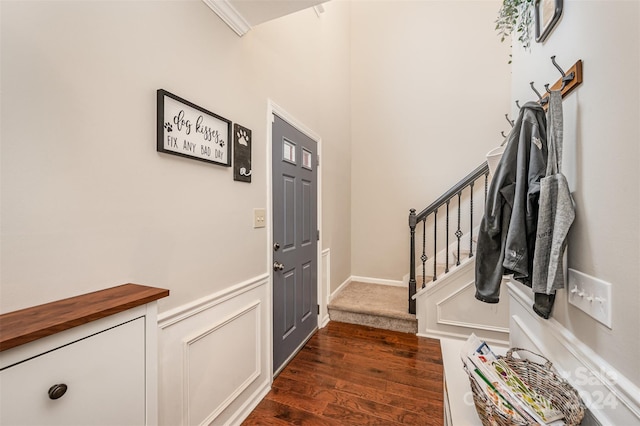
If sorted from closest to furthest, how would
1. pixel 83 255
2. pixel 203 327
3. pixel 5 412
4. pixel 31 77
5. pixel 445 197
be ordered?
pixel 5 412, pixel 31 77, pixel 83 255, pixel 203 327, pixel 445 197

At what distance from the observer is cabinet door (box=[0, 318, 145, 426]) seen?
59cm

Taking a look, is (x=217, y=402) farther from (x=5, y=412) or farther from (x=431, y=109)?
(x=431, y=109)

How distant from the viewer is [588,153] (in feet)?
2.75

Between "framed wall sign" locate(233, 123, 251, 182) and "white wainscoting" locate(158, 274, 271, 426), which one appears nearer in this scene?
"white wainscoting" locate(158, 274, 271, 426)

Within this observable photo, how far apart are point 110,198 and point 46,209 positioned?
0.18 meters

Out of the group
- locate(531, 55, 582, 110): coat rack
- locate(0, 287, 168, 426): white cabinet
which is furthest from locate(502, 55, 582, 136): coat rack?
locate(0, 287, 168, 426): white cabinet

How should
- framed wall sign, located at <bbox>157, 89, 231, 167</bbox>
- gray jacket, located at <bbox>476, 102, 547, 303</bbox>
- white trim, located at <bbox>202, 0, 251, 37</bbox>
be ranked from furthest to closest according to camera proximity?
white trim, located at <bbox>202, 0, 251, 37</bbox> < framed wall sign, located at <bbox>157, 89, 231, 167</bbox> < gray jacket, located at <bbox>476, 102, 547, 303</bbox>

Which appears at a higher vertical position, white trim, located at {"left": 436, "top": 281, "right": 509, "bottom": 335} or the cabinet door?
the cabinet door

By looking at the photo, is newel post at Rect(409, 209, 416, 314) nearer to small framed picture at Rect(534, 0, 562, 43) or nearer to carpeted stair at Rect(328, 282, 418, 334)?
carpeted stair at Rect(328, 282, 418, 334)

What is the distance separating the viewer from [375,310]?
294 centimetres

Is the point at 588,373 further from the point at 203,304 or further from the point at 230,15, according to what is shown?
the point at 230,15

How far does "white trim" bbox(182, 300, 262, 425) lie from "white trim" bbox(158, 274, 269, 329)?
11cm

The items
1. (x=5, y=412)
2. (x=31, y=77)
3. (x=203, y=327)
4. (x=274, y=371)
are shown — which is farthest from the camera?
(x=274, y=371)

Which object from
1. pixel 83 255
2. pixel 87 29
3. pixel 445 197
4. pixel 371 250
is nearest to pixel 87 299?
pixel 83 255
